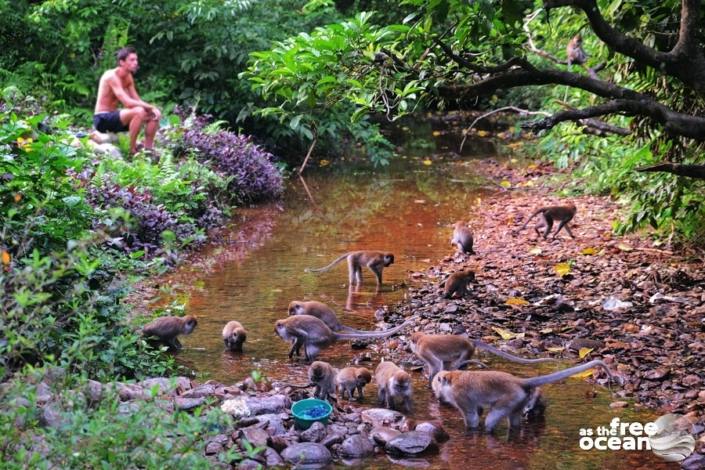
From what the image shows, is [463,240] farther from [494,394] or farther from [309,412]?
[309,412]

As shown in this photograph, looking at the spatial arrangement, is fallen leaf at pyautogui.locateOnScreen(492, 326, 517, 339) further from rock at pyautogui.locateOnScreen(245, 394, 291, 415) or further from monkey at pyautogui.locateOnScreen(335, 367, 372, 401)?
rock at pyautogui.locateOnScreen(245, 394, 291, 415)

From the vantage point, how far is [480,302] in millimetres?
9289

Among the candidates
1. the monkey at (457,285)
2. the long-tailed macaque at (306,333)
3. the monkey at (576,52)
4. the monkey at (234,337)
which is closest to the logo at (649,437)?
the long-tailed macaque at (306,333)

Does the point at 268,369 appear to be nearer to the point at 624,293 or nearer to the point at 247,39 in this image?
the point at 624,293

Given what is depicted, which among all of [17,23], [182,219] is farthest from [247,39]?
[182,219]

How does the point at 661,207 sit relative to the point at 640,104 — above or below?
below

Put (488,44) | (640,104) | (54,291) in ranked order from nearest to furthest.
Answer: (54,291) < (640,104) < (488,44)

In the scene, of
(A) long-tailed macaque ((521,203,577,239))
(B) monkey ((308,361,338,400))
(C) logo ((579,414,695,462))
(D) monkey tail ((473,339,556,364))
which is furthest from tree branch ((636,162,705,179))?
(A) long-tailed macaque ((521,203,577,239))

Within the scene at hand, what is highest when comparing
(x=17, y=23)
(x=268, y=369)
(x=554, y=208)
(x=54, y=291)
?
(x=17, y=23)

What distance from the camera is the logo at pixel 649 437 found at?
588 cm

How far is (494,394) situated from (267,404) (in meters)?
1.56

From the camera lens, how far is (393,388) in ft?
21.8

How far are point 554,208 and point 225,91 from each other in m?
8.03

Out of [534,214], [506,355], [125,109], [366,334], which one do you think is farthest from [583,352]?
[125,109]
